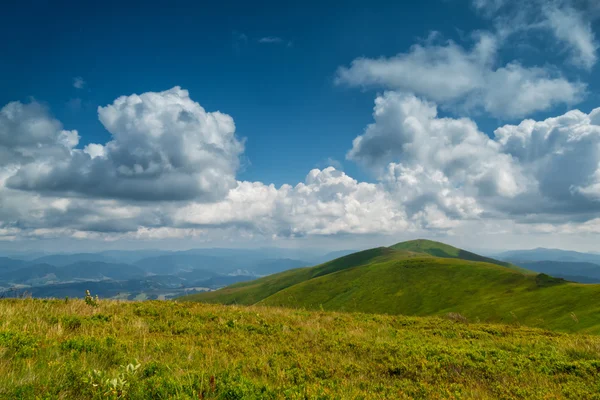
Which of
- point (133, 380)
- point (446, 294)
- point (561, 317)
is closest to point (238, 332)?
point (133, 380)

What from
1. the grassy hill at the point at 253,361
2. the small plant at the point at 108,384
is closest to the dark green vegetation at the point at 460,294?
the grassy hill at the point at 253,361

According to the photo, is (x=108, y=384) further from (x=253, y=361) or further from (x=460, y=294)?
(x=460, y=294)

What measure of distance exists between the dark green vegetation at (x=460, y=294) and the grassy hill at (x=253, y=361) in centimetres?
1152

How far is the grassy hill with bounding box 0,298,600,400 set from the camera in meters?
7.76

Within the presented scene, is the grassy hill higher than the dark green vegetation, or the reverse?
the grassy hill

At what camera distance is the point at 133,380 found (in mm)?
7941

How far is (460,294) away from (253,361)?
117782mm

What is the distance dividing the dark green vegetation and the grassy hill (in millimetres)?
11518

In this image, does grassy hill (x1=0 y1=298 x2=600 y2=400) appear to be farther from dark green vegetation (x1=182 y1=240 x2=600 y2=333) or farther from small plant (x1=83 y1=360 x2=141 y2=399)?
dark green vegetation (x1=182 y1=240 x2=600 y2=333)

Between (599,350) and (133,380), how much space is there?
751 inches

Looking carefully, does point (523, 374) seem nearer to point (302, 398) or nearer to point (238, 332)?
point (302, 398)

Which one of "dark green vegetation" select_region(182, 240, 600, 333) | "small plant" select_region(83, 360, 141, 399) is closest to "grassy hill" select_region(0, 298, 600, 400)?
"small plant" select_region(83, 360, 141, 399)

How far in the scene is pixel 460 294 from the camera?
10994cm

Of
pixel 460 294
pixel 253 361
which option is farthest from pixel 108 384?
pixel 460 294
